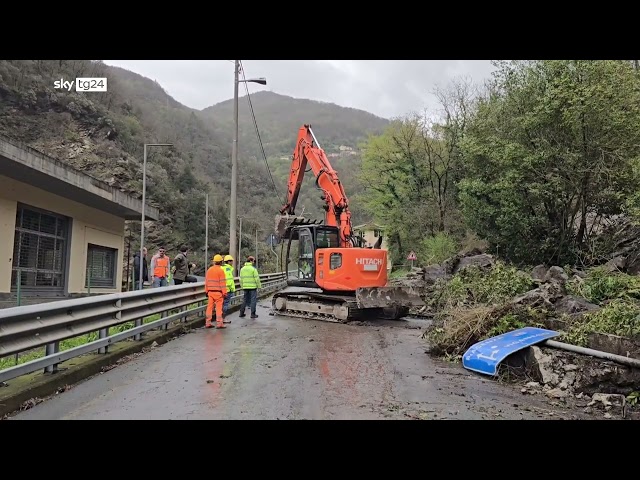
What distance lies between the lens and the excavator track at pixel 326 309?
13.2m

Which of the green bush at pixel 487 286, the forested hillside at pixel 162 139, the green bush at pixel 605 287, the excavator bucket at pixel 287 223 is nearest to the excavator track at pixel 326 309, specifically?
the green bush at pixel 487 286

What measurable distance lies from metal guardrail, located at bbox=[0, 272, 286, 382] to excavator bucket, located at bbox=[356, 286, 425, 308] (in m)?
4.96

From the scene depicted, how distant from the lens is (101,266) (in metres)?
22.2

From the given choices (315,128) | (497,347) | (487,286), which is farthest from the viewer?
(315,128)

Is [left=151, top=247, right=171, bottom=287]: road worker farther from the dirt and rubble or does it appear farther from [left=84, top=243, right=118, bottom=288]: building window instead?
the dirt and rubble

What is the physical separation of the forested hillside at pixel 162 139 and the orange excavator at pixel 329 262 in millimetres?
2798

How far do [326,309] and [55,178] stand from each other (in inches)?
355

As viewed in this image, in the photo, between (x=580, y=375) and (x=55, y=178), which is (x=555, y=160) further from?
(x=55, y=178)

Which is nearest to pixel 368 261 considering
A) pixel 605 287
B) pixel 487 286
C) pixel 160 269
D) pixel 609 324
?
pixel 487 286

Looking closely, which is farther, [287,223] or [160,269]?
[287,223]

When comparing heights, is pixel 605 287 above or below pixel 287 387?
above

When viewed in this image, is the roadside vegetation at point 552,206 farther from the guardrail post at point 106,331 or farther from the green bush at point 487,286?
the guardrail post at point 106,331

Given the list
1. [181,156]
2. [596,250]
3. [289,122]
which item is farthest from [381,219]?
[181,156]

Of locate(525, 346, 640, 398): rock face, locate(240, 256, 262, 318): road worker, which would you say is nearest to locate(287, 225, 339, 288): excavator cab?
locate(240, 256, 262, 318): road worker
